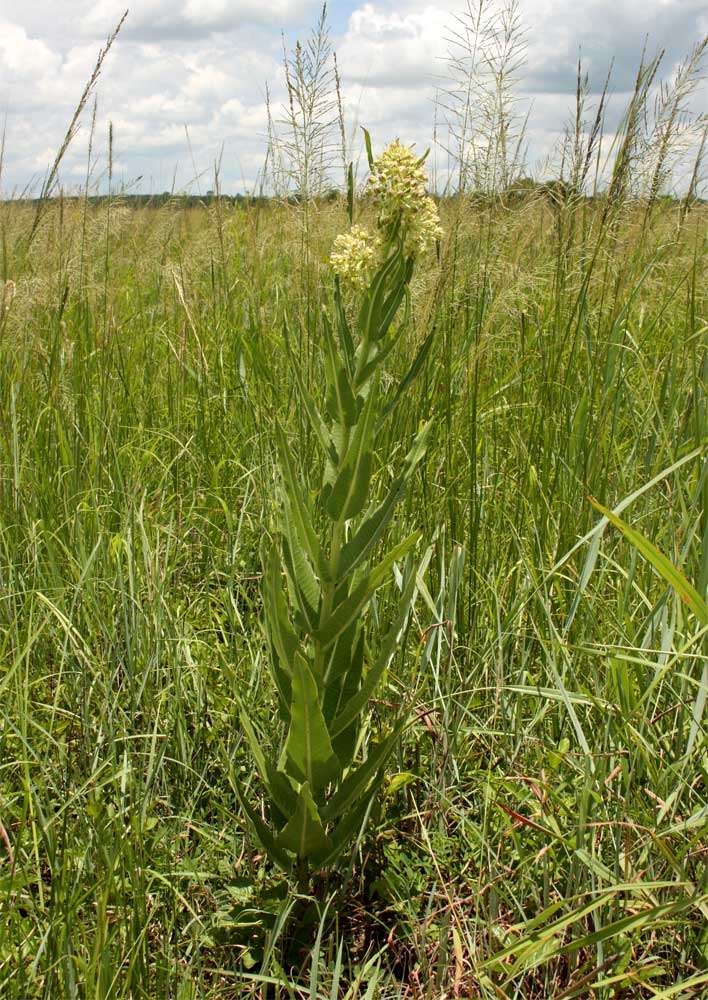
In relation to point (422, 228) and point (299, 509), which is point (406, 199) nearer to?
point (422, 228)

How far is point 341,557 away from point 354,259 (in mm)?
487

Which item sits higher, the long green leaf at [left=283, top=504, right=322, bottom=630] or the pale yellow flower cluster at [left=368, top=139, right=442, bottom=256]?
the pale yellow flower cluster at [left=368, top=139, right=442, bottom=256]

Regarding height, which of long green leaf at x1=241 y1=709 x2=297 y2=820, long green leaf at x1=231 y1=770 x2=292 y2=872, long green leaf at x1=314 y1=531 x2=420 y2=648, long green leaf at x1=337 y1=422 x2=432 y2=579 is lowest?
long green leaf at x1=231 y1=770 x2=292 y2=872

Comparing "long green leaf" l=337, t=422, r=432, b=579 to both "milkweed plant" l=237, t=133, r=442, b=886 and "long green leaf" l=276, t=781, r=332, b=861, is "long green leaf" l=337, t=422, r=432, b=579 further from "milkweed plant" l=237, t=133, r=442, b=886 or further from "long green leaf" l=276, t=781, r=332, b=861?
"long green leaf" l=276, t=781, r=332, b=861

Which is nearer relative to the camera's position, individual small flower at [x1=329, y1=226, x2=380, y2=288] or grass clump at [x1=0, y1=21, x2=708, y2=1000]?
grass clump at [x1=0, y1=21, x2=708, y2=1000]

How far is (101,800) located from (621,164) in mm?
1675

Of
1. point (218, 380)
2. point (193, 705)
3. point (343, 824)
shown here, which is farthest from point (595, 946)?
point (218, 380)

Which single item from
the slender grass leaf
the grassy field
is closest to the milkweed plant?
the grassy field

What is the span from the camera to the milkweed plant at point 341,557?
46.9 inches

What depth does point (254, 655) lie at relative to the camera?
1704mm

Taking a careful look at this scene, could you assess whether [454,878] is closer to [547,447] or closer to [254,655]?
[254,655]

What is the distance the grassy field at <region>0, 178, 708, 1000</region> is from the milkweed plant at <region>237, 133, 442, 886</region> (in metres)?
0.12

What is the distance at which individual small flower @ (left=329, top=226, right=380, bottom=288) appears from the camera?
133 centimetres

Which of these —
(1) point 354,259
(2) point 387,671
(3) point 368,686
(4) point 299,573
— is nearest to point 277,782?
(3) point 368,686
